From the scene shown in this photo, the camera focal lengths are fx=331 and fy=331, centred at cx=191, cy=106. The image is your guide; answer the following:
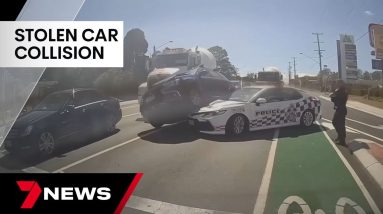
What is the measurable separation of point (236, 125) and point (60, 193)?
3.90 feet

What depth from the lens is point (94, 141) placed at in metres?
2.00

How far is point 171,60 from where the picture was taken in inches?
80.7

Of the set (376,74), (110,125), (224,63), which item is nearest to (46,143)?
(110,125)

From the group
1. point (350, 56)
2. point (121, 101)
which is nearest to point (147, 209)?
point (121, 101)

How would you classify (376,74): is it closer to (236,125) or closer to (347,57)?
(347,57)

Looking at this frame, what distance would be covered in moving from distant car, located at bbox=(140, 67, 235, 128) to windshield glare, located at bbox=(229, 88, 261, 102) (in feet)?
0.40

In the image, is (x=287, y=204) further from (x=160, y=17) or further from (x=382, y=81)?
(x=160, y=17)

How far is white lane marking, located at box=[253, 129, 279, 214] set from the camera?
1979 millimetres

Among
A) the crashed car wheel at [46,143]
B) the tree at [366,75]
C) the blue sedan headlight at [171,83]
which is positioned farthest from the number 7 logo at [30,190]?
the tree at [366,75]

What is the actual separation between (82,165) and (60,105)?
375mm

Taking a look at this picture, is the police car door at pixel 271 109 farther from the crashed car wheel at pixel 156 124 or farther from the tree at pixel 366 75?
the crashed car wheel at pixel 156 124

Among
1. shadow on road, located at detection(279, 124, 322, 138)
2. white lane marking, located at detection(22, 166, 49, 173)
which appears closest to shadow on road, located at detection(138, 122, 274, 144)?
shadow on road, located at detection(279, 124, 322, 138)

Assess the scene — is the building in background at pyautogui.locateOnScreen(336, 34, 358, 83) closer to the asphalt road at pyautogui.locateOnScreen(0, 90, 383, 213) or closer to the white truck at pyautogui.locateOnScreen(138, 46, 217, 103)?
the asphalt road at pyautogui.locateOnScreen(0, 90, 383, 213)

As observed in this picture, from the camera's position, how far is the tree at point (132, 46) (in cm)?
192
